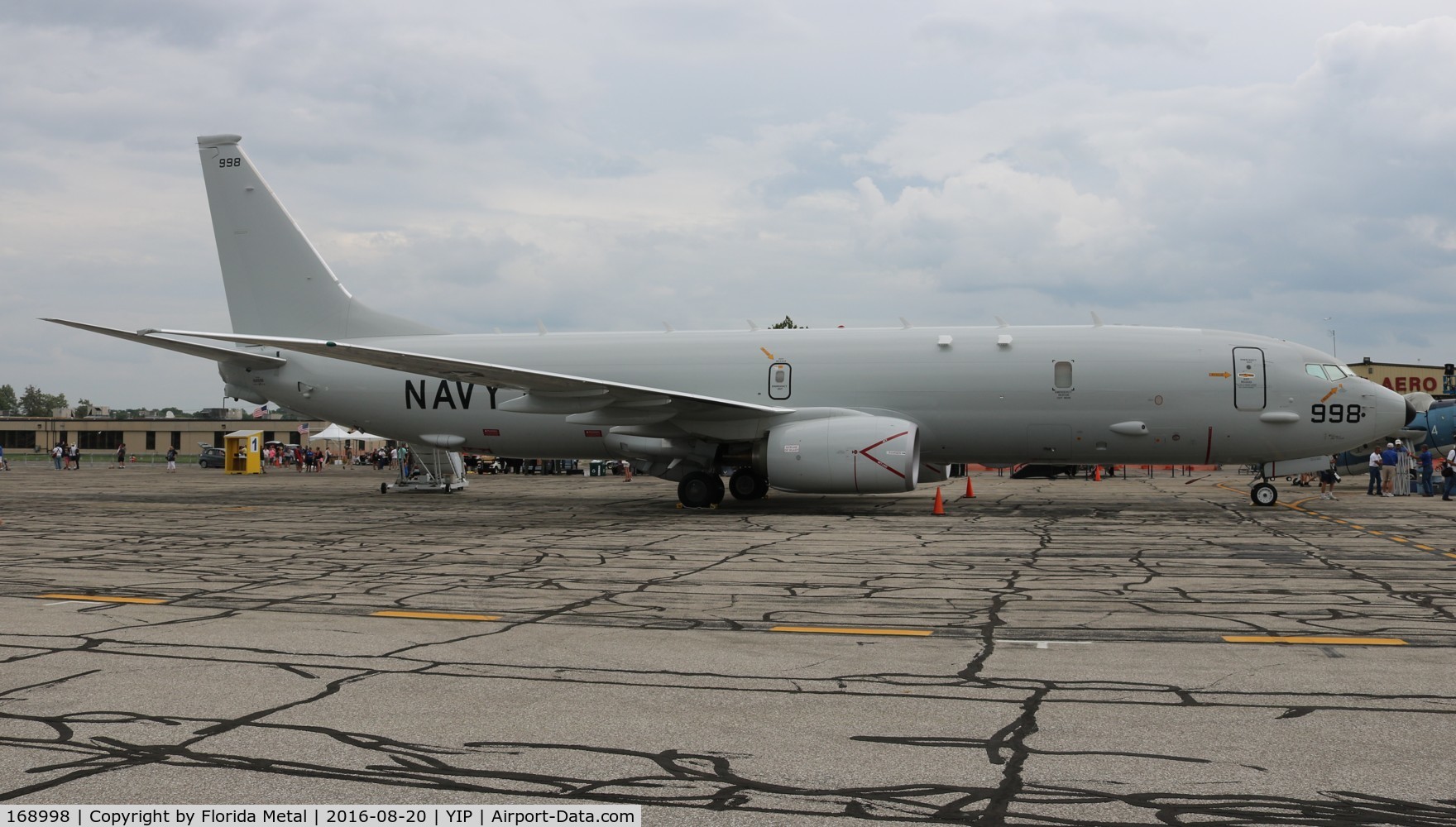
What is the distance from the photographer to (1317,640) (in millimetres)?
7512

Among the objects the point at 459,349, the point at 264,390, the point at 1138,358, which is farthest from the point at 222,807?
the point at 264,390

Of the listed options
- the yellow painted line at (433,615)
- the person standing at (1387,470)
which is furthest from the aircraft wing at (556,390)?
the person standing at (1387,470)

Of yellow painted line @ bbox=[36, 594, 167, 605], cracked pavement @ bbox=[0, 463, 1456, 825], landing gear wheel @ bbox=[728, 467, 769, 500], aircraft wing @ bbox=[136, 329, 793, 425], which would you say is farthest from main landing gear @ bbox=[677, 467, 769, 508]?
yellow painted line @ bbox=[36, 594, 167, 605]

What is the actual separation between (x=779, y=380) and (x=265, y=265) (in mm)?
12234

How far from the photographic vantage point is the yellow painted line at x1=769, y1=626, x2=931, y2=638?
791cm

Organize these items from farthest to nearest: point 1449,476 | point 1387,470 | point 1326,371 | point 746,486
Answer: point 1387,470 < point 1449,476 < point 746,486 < point 1326,371

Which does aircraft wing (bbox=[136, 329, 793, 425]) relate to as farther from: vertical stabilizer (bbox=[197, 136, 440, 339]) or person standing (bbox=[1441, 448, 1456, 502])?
person standing (bbox=[1441, 448, 1456, 502])

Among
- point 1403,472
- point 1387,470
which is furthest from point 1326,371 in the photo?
point 1403,472

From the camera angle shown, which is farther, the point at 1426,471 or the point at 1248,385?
the point at 1426,471

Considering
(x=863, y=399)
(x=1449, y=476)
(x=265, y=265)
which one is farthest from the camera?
(x=1449, y=476)

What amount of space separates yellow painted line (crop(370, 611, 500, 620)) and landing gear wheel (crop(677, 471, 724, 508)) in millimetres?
12605

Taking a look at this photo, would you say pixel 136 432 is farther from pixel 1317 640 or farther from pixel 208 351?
pixel 1317 640

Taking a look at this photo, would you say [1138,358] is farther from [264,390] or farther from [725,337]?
[264,390]

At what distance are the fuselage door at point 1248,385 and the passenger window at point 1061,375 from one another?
2.96 metres
